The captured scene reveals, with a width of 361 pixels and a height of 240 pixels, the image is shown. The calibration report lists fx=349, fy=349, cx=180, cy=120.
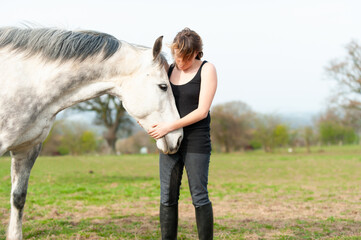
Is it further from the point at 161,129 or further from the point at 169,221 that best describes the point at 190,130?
the point at 169,221

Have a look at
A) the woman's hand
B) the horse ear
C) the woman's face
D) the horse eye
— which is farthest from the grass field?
the horse ear

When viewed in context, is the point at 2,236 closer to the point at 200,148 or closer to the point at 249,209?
the point at 200,148

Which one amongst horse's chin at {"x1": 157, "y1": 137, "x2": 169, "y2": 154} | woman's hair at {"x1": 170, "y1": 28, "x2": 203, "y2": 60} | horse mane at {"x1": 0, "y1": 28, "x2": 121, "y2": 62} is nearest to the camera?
woman's hair at {"x1": 170, "y1": 28, "x2": 203, "y2": 60}

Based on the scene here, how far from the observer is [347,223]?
16.0 ft

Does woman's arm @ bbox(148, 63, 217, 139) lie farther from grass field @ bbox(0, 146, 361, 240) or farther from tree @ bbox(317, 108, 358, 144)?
tree @ bbox(317, 108, 358, 144)

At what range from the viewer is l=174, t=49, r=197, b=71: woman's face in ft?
9.84

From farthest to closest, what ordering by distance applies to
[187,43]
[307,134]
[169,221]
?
[307,134]
[169,221]
[187,43]

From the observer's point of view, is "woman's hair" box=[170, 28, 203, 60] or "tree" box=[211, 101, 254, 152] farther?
"tree" box=[211, 101, 254, 152]

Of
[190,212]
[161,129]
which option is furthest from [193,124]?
[190,212]

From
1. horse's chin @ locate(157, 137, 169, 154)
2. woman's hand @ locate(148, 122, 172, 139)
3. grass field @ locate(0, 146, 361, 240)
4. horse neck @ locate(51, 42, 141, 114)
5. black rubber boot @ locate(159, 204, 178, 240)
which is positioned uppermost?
horse neck @ locate(51, 42, 141, 114)

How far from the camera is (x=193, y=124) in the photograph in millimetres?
3133

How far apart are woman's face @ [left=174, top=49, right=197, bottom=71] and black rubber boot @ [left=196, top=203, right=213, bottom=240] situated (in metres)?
1.26

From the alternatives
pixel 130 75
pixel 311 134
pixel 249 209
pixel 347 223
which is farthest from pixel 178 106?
pixel 311 134

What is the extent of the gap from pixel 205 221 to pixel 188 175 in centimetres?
43
